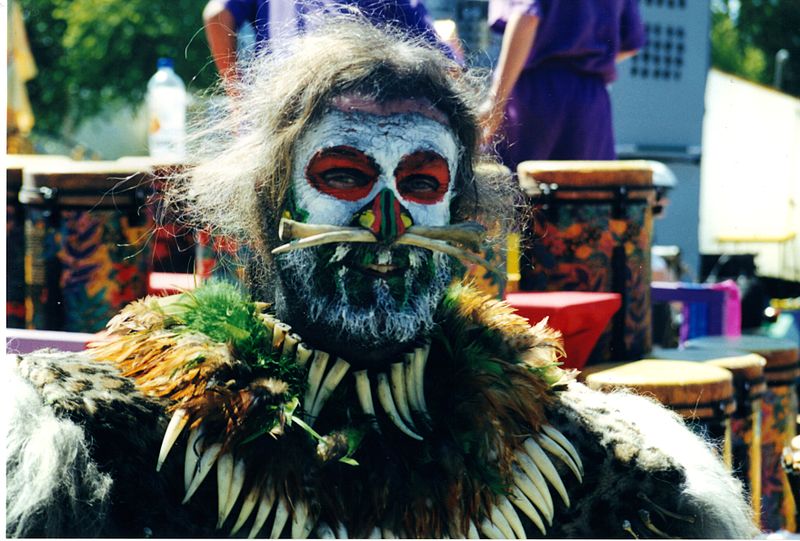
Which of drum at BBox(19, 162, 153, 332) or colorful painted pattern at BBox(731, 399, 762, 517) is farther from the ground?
drum at BBox(19, 162, 153, 332)

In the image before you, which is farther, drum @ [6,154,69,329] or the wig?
drum @ [6,154,69,329]

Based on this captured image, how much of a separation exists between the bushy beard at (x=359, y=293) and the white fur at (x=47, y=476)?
43cm

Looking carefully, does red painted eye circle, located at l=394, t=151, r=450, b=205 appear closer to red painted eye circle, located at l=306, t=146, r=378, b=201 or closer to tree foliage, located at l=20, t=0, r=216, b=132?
red painted eye circle, located at l=306, t=146, r=378, b=201

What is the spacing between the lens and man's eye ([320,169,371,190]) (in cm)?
166

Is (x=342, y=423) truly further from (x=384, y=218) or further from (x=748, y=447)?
(x=748, y=447)

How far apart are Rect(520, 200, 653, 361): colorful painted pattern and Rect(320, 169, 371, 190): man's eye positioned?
1.19m

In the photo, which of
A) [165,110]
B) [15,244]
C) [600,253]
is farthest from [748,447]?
[165,110]

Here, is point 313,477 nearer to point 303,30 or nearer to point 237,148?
point 237,148

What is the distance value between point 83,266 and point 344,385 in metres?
1.36

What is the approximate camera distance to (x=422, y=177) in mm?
1702

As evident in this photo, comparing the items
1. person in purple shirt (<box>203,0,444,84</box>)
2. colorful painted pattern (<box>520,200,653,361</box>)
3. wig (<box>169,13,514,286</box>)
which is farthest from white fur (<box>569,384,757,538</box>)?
colorful painted pattern (<box>520,200,653,361</box>)

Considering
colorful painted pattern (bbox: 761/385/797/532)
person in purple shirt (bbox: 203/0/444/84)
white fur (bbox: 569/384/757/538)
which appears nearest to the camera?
white fur (bbox: 569/384/757/538)

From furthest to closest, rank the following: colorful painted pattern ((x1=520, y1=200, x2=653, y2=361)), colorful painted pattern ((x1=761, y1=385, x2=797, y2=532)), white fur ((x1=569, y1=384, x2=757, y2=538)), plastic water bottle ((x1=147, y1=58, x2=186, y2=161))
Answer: plastic water bottle ((x1=147, y1=58, x2=186, y2=161)) → colorful painted pattern ((x1=761, y1=385, x2=797, y2=532)) → colorful painted pattern ((x1=520, y1=200, x2=653, y2=361)) → white fur ((x1=569, y1=384, x2=757, y2=538))

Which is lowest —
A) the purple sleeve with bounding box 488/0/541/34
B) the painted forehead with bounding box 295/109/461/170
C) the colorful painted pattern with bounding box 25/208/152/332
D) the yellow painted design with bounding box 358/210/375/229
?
the colorful painted pattern with bounding box 25/208/152/332
